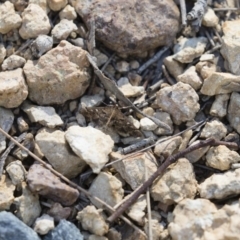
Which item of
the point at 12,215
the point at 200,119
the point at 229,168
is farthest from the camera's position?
the point at 200,119

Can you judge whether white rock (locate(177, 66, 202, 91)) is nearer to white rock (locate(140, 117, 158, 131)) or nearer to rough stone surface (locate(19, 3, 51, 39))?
white rock (locate(140, 117, 158, 131))

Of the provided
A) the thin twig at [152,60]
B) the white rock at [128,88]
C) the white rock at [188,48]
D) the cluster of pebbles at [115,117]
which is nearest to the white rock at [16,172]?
the cluster of pebbles at [115,117]

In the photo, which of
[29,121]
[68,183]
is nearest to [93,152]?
[68,183]

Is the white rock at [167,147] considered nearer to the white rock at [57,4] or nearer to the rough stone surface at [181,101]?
the rough stone surface at [181,101]

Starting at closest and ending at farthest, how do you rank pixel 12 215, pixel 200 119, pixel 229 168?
pixel 12 215 < pixel 229 168 < pixel 200 119

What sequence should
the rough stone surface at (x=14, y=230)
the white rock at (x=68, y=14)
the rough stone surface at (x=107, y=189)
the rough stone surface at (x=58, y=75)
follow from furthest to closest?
the white rock at (x=68, y=14), the rough stone surface at (x=58, y=75), the rough stone surface at (x=107, y=189), the rough stone surface at (x=14, y=230)

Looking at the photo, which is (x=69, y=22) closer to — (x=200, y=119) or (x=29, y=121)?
(x=29, y=121)

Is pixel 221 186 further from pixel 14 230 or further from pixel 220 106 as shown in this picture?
pixel 14 230
